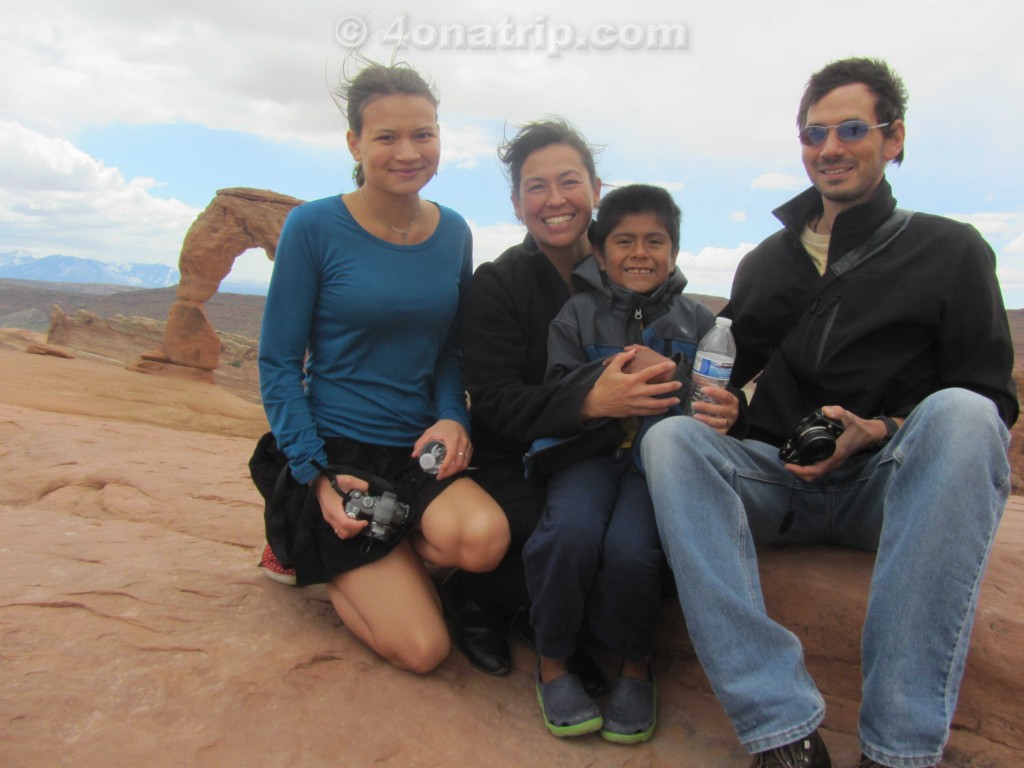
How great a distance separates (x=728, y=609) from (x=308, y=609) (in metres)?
1.71

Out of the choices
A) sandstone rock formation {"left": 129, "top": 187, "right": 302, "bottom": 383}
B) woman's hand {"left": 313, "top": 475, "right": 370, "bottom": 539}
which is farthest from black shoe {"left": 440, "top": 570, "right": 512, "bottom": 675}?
sandstone rock formation {"left": 129, "top": 187, "right": 302, "bottom": 383}

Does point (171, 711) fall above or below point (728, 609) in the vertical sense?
below

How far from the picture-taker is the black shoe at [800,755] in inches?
74.4

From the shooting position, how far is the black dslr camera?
2.21 metres

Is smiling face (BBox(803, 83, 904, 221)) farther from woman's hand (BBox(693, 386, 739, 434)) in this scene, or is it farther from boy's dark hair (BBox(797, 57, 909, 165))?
woman's hand (BBox(693, 386, 739, 434))

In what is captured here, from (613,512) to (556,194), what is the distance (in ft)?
4.14

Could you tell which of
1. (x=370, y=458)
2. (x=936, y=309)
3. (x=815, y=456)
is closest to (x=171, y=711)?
(x=370, y=458)

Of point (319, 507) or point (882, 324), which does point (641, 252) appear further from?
point (319, 507)

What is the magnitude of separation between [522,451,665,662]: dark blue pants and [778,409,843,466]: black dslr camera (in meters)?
0.51

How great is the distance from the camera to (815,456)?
224 centimetres

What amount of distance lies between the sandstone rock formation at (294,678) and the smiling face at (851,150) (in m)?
1.27

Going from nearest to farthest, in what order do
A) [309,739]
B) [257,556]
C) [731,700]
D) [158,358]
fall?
1. [731,700]
2. [309,739]
3. [257,556]
4. [158,358]

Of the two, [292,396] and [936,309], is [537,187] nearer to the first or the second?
[292,396]

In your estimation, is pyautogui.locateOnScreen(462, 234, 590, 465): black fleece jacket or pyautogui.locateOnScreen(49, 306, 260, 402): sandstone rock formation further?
pyautogui.locateOnScreen(49, 306, 260, 402): sandstone rock formation
